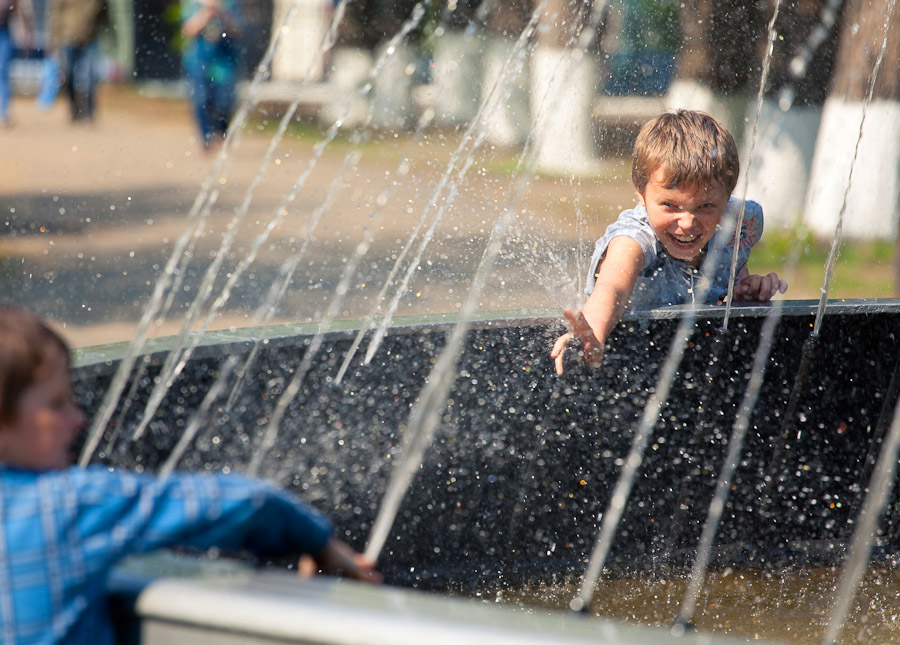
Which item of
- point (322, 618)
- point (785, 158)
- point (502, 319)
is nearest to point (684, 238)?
point (502, 319)

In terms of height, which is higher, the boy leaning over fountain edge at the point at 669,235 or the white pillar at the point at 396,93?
the boy leaning over fountain edge at the point at 669,235

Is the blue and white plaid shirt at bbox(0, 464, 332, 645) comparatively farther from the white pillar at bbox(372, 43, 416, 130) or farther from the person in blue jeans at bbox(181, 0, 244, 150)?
the white pillar at bbox(372, 43, 416, 130)

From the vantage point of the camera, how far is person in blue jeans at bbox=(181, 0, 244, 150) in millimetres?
9438

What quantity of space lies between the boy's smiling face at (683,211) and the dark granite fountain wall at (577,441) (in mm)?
229

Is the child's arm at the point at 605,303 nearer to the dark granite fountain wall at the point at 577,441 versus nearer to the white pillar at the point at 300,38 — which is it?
the dark granite fountain wall at the point at 577,441

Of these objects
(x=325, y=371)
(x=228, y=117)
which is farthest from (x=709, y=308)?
(x=228, y=117)

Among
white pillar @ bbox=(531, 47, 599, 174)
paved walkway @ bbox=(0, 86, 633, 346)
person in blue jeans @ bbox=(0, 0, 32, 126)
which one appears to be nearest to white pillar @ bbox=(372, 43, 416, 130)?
paved walkway @ bbox=(0, 86, 633, 346)

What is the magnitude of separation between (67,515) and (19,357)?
19 cm

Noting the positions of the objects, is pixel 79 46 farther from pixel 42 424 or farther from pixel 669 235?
pixel 42 424

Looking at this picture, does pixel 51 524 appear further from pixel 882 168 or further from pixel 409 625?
pixel 882 168

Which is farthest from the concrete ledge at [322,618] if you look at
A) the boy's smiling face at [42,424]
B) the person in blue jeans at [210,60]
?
the person in blue jeans at [210,60]

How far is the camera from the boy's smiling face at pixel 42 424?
117 cm

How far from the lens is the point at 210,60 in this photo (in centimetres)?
946

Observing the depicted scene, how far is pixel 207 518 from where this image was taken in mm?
1144
